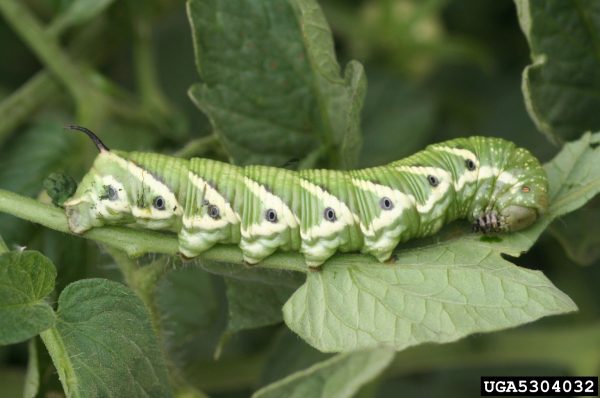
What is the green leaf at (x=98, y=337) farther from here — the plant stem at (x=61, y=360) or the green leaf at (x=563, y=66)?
the green leaf at (x=563, y=66)

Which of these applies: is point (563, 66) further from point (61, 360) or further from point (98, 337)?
point (61, 360)

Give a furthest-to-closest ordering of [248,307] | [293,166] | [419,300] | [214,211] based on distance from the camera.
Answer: [293,166] < [248,307] < [214,211] < [419,300]

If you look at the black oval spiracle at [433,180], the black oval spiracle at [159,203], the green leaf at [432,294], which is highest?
the black oval spiracle at [433,180]

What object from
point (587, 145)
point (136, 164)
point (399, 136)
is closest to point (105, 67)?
point (399, 136)

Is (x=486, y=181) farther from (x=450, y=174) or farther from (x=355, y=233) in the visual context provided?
(x=355, y=233)

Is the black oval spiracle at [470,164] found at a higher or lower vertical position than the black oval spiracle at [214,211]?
higher

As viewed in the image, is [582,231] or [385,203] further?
[582,231]

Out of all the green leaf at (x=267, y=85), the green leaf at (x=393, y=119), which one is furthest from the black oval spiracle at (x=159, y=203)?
the green leaf at (x=393, y=119)

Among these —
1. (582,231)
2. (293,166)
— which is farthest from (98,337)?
(582,231)
